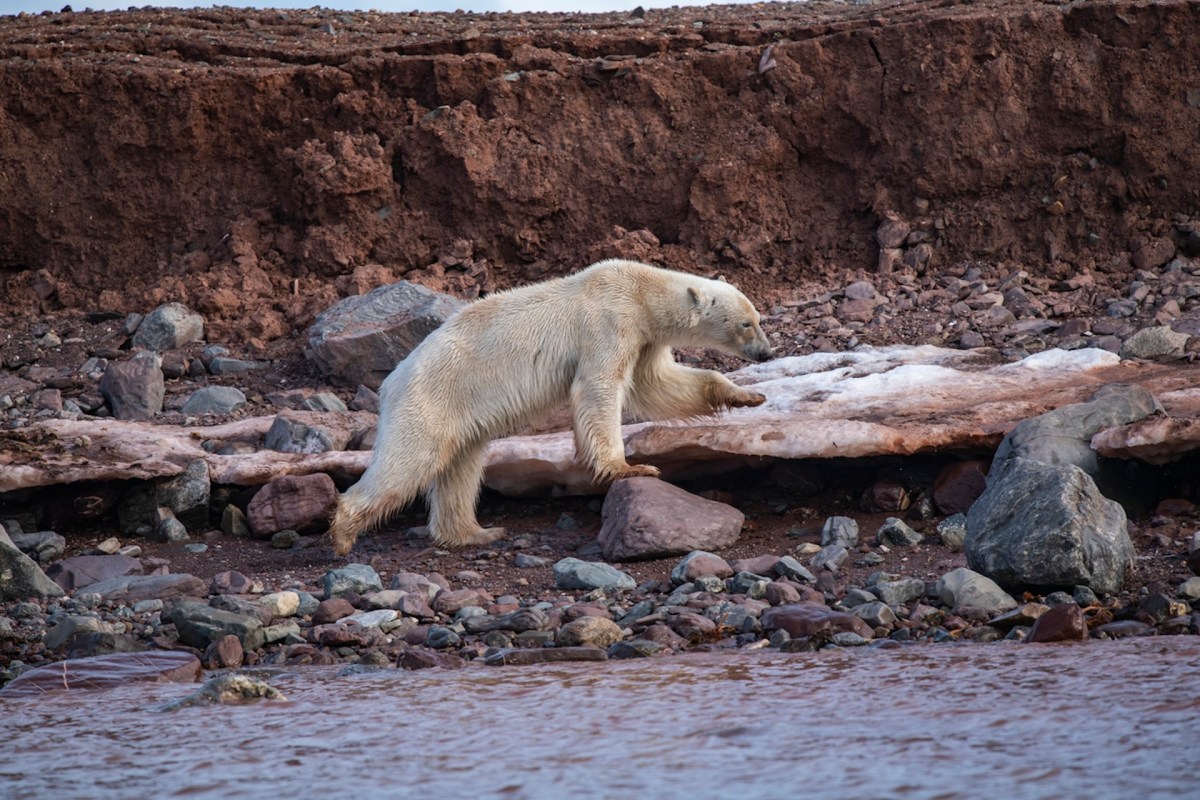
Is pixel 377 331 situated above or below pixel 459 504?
above

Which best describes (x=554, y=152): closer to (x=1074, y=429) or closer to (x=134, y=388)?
(x=134, y=388)

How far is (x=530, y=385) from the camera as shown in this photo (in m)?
8.08

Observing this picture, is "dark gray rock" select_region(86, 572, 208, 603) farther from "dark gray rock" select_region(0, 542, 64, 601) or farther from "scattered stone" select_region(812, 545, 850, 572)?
"scattered stone" select_region(812, 545, 850, 572)

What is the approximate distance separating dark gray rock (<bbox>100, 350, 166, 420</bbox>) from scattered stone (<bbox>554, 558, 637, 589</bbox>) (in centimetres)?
588

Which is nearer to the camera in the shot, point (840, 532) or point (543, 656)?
point (543, 656)

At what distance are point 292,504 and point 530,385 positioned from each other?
1.78 meters

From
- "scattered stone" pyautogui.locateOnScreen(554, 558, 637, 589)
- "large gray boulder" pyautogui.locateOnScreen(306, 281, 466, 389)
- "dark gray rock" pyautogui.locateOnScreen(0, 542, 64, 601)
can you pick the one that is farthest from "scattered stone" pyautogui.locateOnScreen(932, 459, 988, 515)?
"large gray boulder" pyautogui.locateOnScreen(306, 281, 466, 389)

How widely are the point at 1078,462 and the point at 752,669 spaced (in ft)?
9.03

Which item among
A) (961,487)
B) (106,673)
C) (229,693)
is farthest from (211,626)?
(961,487)

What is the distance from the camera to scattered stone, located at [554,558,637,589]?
644 cm

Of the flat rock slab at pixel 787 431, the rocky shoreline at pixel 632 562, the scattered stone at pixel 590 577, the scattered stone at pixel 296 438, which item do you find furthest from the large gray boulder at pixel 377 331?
the scattered stone at pixel 590 577

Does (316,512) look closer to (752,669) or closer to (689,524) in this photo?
(689,524)

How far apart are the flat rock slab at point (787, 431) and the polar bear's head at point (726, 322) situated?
321 millimetres

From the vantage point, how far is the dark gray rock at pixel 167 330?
12.7m
